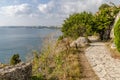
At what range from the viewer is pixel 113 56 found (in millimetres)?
13672

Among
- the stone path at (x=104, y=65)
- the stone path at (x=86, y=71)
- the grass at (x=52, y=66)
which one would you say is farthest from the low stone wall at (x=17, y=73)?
the stone path at (x=104, y=65)

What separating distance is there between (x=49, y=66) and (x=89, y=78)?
205cm

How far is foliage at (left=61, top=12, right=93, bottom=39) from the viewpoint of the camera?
22.0 metres

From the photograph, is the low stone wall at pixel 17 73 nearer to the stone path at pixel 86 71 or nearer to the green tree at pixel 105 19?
the stone path at pixel 86 71

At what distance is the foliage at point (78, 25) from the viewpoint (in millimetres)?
22016

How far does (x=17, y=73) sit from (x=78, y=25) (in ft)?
48.2

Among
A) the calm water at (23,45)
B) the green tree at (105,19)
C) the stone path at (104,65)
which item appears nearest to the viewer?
the stone path at (104,65)

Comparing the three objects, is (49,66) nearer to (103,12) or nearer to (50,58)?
(50,58)

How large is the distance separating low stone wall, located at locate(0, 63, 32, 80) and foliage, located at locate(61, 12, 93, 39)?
44.1ft

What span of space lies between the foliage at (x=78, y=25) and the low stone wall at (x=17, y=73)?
13.4m

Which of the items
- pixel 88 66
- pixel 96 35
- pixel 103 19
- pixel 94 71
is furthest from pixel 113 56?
pixel 96 35

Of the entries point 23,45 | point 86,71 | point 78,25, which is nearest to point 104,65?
point 86,71

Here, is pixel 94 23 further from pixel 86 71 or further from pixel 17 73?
pixel 17 73

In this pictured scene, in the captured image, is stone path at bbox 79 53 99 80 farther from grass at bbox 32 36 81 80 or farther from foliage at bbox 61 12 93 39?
foliage at bbox 61 12 93 39
